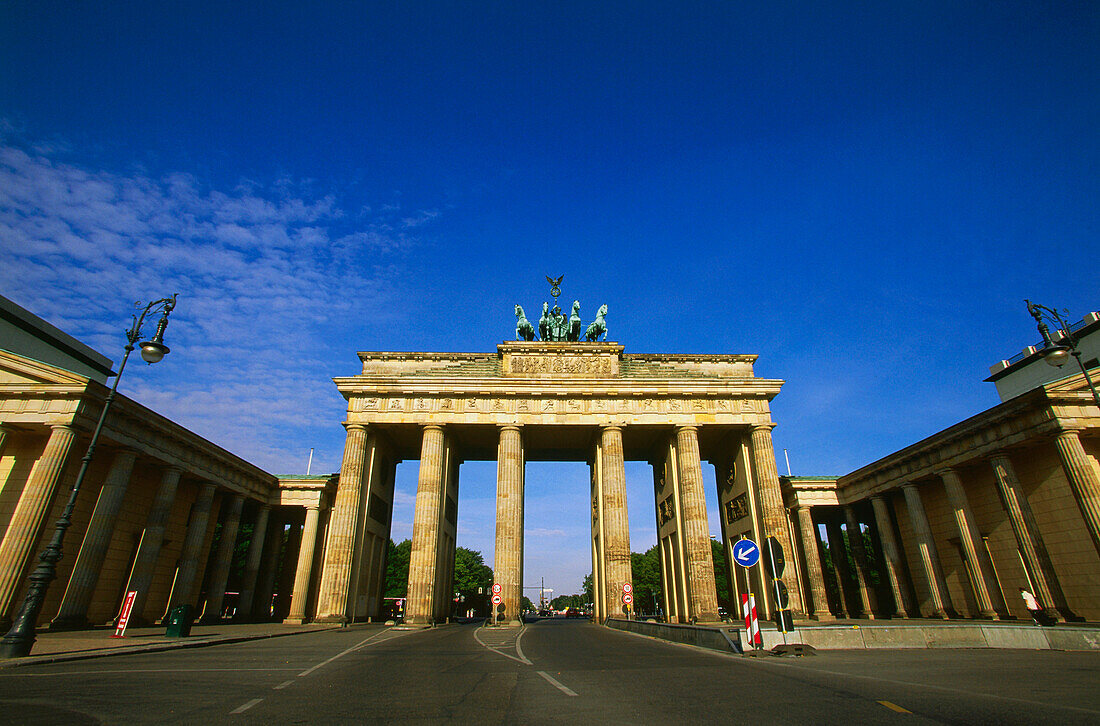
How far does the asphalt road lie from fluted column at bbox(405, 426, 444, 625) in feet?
62.1

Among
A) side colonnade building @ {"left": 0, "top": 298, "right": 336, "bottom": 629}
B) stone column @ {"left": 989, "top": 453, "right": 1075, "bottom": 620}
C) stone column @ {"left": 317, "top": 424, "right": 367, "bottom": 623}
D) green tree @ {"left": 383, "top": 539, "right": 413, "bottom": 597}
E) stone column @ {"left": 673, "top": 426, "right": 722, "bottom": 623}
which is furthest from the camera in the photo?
green tree @ {"left": 383, "top": 539, "right": 413, "bottom": 597}

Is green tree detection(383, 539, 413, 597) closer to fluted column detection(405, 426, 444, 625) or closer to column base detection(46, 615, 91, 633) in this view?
fluted column detection(405, 426, 444, 625)

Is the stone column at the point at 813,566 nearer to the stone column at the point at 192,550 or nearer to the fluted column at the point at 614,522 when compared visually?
the fluted column at the point at 614,522

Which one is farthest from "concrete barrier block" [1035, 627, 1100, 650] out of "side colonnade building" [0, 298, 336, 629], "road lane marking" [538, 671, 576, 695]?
"side colonnade building" [0, 298, 336, 629]

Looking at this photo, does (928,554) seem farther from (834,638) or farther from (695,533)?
(834,638)

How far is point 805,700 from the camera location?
7414 millimetres

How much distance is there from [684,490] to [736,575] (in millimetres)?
7966

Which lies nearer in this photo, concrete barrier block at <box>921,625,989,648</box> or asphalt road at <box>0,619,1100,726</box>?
asphalt road at <box>0,619,1100,726</box>

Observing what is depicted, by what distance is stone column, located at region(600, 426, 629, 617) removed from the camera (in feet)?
107

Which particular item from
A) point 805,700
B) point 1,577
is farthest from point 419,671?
point 1,577

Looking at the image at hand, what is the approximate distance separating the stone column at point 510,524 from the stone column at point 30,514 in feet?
71.7

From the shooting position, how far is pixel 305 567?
35.0m

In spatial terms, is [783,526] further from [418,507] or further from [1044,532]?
[418,507]

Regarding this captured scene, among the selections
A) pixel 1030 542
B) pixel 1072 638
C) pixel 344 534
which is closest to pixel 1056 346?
pixel 1072 638
